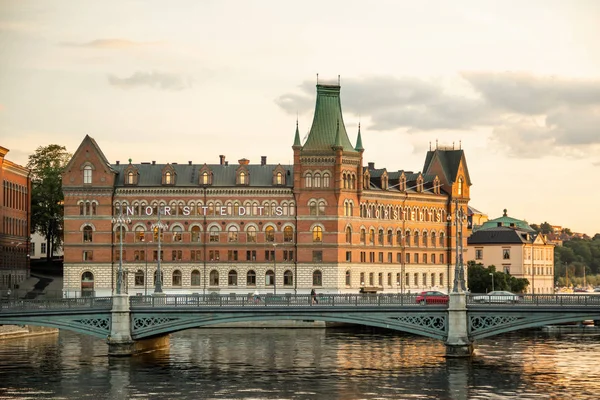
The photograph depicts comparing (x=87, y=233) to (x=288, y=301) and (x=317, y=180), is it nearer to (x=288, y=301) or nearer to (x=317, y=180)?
(x=317, y=180)

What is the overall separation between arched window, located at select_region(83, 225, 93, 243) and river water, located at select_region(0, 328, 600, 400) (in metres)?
34.1

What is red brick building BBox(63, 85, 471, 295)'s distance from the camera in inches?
6102

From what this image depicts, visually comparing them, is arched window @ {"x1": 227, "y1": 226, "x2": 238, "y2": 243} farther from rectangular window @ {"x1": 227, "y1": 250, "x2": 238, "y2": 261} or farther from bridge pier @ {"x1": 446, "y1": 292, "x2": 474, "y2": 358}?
bridge pier @ {"x1": 446, "y1": 292, "x2": 474, "y2": 358}

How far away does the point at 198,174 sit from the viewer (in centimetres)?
15788

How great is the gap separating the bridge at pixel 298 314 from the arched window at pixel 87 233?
58.4 metres

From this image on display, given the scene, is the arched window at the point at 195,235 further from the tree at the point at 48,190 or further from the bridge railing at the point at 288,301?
A: the bridge railing at the point at 288,301

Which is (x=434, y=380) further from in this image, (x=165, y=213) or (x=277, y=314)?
(x=165, y=213)

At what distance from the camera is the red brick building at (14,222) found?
500 feet

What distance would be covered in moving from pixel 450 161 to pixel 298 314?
90.1m

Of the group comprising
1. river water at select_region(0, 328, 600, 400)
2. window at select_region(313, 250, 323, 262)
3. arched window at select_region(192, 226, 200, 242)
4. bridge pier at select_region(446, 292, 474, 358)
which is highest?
arched window at select_region(192, 226, 200, 242)

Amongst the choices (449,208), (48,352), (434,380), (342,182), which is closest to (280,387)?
(434,380)

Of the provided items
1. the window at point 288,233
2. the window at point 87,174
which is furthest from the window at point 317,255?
the window at point 87,174

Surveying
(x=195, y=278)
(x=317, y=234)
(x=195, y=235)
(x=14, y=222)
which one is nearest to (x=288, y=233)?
(x=317, y=234)

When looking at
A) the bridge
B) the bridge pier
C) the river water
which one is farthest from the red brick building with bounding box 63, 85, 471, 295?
the bridge pier
